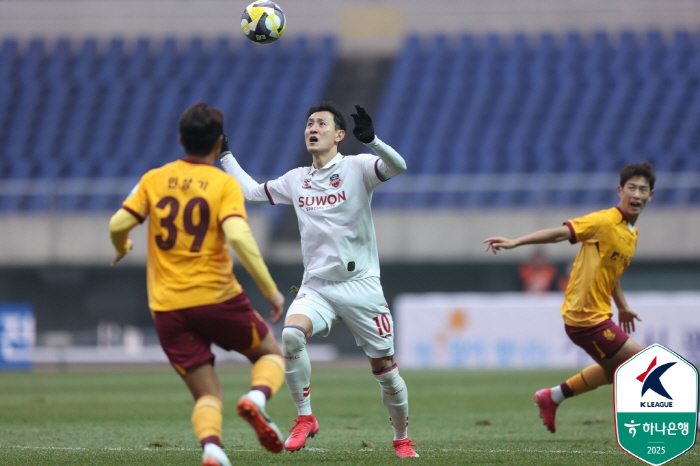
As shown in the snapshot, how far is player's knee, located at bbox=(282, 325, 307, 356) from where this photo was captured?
6352 mm

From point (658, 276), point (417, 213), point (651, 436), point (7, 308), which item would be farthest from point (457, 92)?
point (651, 436)

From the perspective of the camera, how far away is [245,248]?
4.93 meters

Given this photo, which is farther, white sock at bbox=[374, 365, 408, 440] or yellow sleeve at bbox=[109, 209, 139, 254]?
white sock at bbox=[374, 365, 408, 440]

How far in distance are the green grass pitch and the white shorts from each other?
0.80m

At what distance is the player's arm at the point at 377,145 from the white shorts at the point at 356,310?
82 cm

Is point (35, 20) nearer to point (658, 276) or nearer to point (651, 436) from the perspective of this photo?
point (658, 276)

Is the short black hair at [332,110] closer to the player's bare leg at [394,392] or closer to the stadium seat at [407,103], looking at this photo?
the player's bare leg at [394,392]

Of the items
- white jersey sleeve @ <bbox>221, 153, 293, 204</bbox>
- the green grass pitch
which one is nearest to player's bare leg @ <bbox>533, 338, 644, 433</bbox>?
the green grass pitch

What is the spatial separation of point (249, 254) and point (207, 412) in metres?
0.85

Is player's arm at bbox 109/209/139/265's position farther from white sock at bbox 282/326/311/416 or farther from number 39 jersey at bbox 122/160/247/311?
white sock at bbox 282/326/311/416

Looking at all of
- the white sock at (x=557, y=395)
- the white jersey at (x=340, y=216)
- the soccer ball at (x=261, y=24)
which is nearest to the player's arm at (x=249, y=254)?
the white jersey at (x=340, y=216)

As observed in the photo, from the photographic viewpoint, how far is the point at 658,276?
22172 mm

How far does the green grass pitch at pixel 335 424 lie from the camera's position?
6.36 m

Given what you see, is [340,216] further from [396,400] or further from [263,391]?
[263,391]
